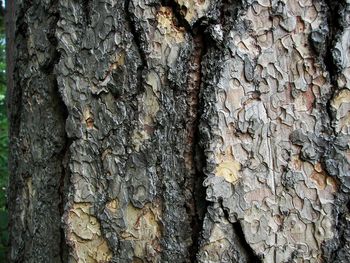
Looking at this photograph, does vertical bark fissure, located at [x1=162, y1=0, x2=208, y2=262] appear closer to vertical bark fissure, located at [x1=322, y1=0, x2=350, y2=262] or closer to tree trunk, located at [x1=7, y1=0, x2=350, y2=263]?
tree trunk, located at [x1=7, y1=0, x2=350, y2=263]

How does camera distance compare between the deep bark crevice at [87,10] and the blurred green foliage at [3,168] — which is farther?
the blurred green foliage at [3,168]

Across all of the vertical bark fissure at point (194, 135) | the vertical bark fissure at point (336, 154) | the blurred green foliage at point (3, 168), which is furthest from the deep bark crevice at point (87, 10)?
the blurred green foliage at point (3, 168)

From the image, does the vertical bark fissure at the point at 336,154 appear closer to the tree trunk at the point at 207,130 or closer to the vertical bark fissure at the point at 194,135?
the tree trunk at the point at 207,130

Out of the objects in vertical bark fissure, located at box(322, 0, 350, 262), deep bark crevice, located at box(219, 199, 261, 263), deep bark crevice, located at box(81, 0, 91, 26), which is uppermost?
deep bark crevice, located at box(81, 0, 91, 26)

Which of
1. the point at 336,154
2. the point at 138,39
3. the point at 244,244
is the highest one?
the point at 138,39

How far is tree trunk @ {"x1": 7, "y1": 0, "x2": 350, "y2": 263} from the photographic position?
2.56 ft

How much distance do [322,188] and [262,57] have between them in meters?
0.22

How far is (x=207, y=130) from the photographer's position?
2.58ft

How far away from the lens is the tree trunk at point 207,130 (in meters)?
0.78

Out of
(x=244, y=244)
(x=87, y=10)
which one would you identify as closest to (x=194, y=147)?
(x=244, y=244)

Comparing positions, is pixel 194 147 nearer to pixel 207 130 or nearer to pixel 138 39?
pixel 207 130

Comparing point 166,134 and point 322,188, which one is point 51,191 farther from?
point 322,188

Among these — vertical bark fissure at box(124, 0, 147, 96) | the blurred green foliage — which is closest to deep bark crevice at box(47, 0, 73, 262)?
vertical bark fissure at box(124, 0, 147, 96)

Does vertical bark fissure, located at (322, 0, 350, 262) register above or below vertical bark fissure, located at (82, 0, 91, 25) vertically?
below
